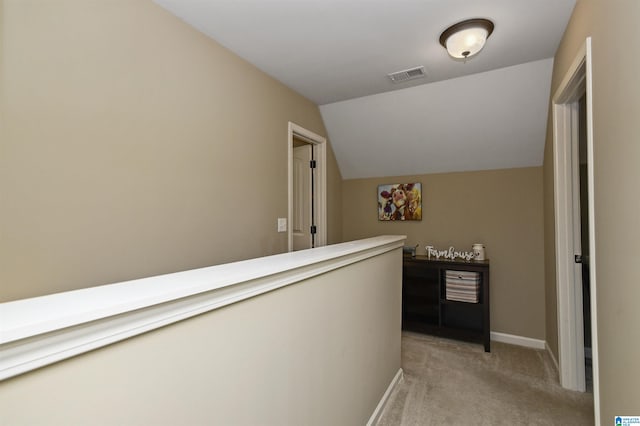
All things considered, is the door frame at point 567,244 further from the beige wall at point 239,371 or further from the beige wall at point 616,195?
the beige wall at point 239,371

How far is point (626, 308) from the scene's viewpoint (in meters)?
1.17

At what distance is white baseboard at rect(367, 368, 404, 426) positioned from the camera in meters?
1.90

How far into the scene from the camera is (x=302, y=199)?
11.7 feet

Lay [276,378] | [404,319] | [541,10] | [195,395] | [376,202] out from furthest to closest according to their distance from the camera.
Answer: [376,202]
[404,319]
[541,10]
[276,378]
[195,395]

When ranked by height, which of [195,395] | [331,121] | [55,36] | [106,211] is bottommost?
[195,395]

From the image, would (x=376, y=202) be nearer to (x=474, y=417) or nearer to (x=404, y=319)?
(x=404, y=319)

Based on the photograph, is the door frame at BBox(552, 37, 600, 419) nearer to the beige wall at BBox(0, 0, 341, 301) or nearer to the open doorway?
the open doorway

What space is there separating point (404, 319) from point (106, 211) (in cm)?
304

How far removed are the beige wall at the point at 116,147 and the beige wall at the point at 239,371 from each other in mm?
1008

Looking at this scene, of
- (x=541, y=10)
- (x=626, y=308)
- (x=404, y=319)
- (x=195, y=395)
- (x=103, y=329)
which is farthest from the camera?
(x=404, y=319)

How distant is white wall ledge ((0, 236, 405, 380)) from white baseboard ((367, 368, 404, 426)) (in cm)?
147

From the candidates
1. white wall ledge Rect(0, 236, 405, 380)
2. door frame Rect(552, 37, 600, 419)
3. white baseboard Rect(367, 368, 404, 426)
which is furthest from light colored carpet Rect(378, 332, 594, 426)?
white wall ledge Rect(0, 236, 405, 380)

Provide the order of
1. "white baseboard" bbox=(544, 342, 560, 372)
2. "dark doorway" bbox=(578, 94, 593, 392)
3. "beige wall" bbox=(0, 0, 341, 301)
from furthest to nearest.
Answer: "white baseboard" bbox=(544, 342, 560, 372) < "dark doorway" bbox=(578, 94, 593, 392) < "beige wall" bbox=(0, 0, 341, 301)

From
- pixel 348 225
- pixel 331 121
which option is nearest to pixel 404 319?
pixel 348 225
